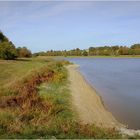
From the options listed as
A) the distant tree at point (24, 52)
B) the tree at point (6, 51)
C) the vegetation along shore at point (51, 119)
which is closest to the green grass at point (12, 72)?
the vegetation along shore at point (51, 119)

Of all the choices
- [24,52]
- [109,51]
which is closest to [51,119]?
[24,52]

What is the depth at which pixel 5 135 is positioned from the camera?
30.7 feet

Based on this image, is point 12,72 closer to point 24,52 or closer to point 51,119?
point 51,119

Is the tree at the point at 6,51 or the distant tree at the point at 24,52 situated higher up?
the tree at the point at 6,51

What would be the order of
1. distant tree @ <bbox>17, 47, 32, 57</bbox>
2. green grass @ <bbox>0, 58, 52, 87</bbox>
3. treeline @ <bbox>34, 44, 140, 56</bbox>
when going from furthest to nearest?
1. treeline @ <bbox>34, 44, 140, 56</bbox>
2. distant tree @ <bbox>17, 47, 32, 57</bbox>
3. green grass @ <bbox>0, 58, 52, 87</bbox>

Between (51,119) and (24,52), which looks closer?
(51,119)

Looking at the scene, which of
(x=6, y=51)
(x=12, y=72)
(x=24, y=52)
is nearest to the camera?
(x=12, y=72)

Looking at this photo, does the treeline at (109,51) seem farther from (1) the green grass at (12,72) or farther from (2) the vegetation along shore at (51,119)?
(2) the vegetation along shore at (51,119)

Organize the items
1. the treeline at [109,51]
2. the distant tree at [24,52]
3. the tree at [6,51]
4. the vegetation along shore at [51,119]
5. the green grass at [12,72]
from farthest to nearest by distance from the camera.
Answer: the treeline at [109,51], the distant tree at [24,52], the tree at [6,51], the green grass at [12,72], the vegetation along shore at [51,119]

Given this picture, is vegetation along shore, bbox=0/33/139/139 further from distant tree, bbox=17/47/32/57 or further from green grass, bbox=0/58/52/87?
distant tree, bbox=17/47/32/57

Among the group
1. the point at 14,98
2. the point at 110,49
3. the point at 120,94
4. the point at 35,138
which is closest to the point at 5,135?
the point at 35,138

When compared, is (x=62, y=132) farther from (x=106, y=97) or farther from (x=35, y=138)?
(x=106, y=97)

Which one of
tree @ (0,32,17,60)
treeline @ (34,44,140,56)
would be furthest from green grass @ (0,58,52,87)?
treeline @ (34,44,140,56)

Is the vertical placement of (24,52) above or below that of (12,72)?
below
